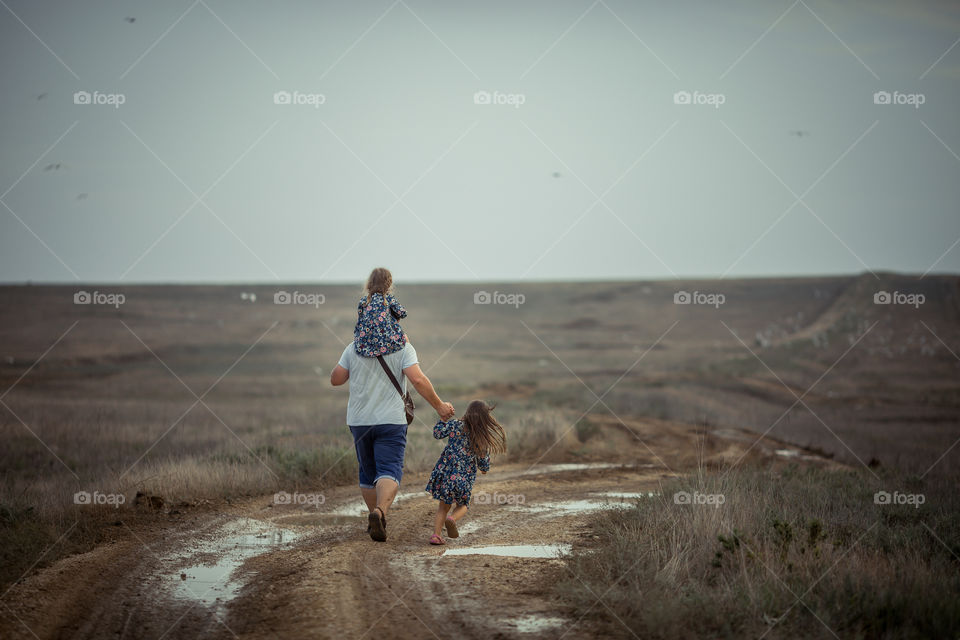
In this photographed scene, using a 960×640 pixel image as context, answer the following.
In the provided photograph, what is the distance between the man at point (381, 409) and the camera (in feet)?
24.4

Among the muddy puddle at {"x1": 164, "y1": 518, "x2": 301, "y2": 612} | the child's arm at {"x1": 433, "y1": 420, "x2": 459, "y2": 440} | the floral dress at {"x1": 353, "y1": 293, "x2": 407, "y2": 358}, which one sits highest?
the floral dress at {"x1": 353, "y1": 293, "x2": 407, "y2": 358}

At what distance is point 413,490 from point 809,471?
19.7 feet

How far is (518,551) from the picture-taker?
7.53 metres

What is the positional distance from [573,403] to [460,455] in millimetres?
17378

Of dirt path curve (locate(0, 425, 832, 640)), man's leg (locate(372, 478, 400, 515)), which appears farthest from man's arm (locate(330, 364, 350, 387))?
dirt path curve (locate(0, 425, 832, 640))

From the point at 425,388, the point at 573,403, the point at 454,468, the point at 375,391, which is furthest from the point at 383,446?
the point at 573,403

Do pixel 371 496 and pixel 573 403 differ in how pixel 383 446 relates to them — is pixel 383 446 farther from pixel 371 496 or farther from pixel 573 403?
pixel 573 403

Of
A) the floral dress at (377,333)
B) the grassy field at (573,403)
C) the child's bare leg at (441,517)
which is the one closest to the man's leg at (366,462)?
the child's bare leg at (441,517)

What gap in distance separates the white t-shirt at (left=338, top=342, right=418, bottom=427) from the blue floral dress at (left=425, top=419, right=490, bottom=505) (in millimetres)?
639

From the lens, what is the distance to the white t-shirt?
24.4ft

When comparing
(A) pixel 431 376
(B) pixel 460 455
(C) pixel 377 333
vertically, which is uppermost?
(A) pixel 431 376

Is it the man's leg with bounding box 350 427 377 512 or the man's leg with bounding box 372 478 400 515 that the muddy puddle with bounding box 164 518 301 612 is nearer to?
the man's leg with bounding box 350 427 377 512

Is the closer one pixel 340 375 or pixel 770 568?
pixel 770 568

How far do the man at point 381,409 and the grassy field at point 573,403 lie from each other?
2.15 m
